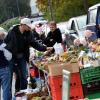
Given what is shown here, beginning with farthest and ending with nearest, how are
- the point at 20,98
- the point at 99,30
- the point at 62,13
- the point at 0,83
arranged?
the point at 62,13 → the point at 99,30 → the point at 0,83 → the point at 20,98

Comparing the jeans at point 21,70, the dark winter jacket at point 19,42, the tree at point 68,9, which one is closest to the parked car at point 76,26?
Result: the jeans at point 21,70

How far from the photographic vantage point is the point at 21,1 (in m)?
102

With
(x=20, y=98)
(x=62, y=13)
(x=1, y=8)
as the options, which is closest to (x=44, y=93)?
(x=20, y=98)

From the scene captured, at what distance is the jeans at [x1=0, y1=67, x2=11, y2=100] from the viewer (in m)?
10.5

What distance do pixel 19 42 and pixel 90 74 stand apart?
10.8 feet

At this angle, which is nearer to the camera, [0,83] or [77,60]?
[77,60]

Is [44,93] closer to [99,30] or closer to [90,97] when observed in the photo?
[90,97]

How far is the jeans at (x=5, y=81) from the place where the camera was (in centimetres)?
1054

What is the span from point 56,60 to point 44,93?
67 centimetres

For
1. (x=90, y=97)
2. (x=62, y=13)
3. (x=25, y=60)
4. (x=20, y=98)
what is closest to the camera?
(x=90, y=97)

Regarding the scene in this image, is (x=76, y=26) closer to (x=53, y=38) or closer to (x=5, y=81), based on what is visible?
(x=53, y=38)

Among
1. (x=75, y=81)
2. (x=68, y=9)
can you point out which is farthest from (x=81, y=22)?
→ (x=68, y=9)

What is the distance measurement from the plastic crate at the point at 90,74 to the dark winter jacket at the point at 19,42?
3014 millimetres

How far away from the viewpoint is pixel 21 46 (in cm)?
1159
